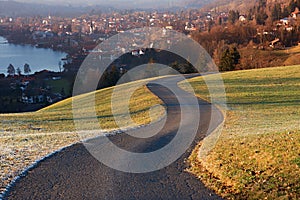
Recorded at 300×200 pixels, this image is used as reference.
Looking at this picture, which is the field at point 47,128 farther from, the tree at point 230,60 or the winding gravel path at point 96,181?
the tree at point 230,60

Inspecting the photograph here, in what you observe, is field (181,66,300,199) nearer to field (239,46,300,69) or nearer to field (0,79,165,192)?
field (0,79,165,192)

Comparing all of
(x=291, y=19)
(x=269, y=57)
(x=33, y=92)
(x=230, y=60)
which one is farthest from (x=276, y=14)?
(x=33, y=92)

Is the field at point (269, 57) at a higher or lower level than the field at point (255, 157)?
lower

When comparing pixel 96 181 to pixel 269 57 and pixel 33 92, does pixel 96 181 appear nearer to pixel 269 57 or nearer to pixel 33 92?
pixel 33 92

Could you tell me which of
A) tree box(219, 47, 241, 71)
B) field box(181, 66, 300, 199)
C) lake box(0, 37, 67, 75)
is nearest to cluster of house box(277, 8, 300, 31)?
tree box(219, 47, 241, 71)

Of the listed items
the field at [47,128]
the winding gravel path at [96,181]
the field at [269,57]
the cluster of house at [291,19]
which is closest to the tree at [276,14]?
the cluster of house at [291,19]

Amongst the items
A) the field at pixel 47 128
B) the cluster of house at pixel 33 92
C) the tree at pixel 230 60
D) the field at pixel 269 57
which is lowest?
the cluster of house at pixel 33 92

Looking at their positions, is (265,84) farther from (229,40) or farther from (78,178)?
(229,40)

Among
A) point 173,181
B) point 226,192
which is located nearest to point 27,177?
point 173,181
